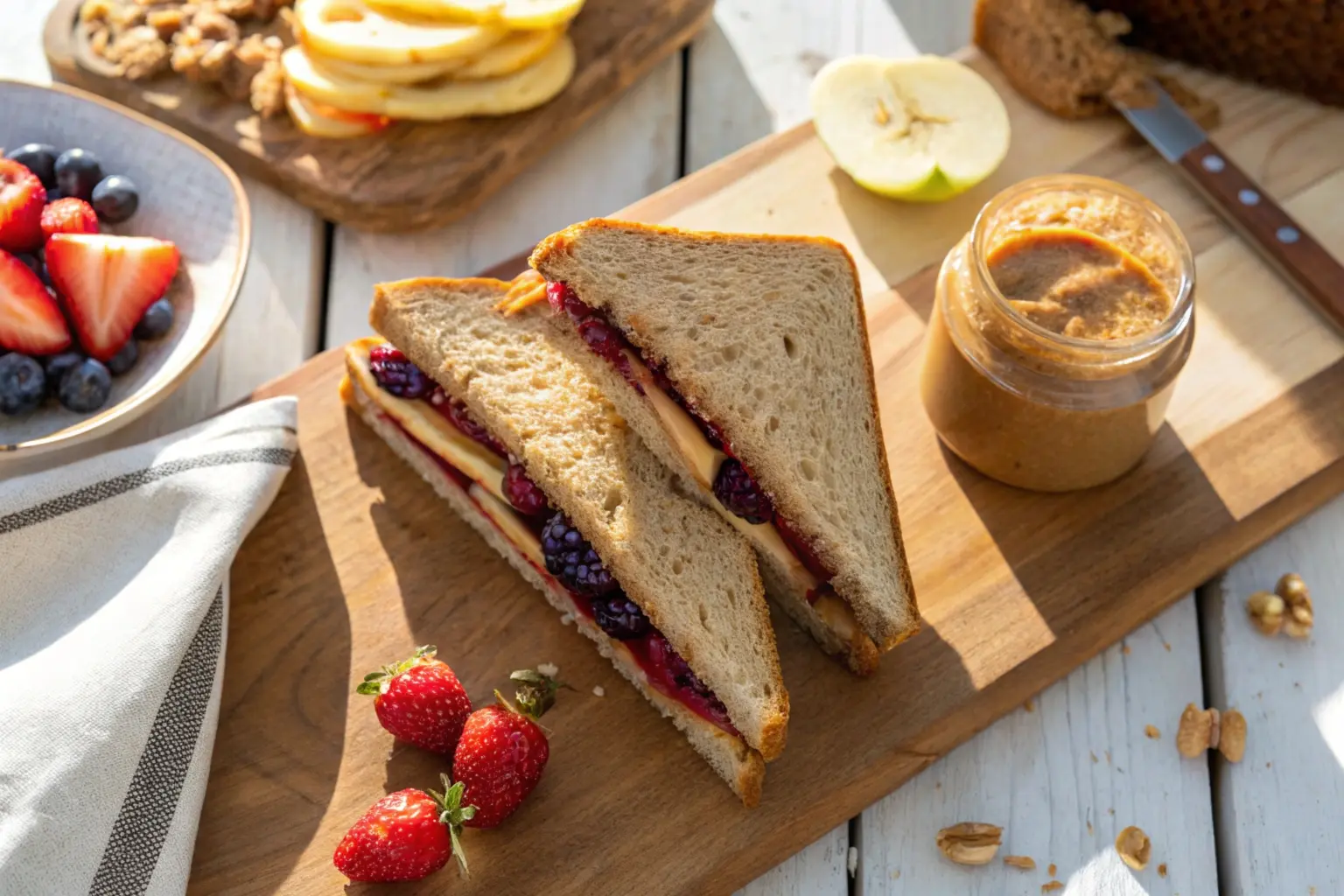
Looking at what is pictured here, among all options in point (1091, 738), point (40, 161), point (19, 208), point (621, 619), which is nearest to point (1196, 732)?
point (1091, 738)

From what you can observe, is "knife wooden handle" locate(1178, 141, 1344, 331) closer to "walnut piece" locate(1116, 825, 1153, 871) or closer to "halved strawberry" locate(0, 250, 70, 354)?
"walnut piece" locate(1116, 825, 1153, 871)

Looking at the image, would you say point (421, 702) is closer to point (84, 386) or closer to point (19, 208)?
point (84, 386)

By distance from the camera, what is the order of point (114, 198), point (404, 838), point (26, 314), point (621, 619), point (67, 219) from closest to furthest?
point (404, 838), point (621, 619), point (26, 314), point (67, 219), point (114, 198)

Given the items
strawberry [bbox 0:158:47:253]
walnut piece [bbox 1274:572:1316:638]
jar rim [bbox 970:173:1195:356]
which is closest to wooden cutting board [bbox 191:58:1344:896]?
walnut piece [bbox 1274:572:1316:638]

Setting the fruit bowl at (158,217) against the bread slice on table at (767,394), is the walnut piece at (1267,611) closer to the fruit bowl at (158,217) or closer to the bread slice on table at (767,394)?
the bread slice on table at (767,394)

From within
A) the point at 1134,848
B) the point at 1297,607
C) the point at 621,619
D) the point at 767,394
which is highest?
the point at 767,394

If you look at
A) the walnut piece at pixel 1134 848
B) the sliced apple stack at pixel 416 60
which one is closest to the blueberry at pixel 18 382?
the sliced apple stack at pixel 416 60

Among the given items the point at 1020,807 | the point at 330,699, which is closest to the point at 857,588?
the point at 1020,807
